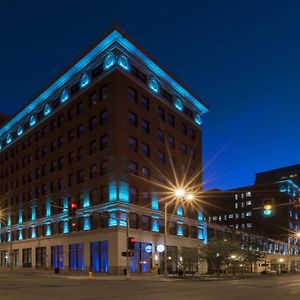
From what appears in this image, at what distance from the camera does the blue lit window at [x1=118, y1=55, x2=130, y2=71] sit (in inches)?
2766

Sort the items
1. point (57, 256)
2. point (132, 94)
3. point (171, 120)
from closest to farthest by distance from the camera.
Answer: point (132, 94)
point (57, 256)
point (171, 120)

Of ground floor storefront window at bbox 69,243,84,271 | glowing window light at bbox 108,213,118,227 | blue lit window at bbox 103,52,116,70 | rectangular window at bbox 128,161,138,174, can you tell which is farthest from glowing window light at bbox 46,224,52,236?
blue lit window at bbox 103,52,116,70

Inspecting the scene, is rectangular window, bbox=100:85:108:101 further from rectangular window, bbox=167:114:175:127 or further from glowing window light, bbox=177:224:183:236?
glowing window light, bbox=177:224:183:236

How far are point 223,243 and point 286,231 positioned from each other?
92.6m

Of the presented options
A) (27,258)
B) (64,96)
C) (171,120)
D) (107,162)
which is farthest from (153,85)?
(27,258)

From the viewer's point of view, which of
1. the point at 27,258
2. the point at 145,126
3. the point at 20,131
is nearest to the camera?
the point at 145,126

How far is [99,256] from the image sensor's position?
6625cm

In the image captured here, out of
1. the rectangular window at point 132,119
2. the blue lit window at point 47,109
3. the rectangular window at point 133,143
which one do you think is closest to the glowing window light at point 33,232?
the blue lit window at point 47,109

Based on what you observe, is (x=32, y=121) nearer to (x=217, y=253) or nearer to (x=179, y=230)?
(x=179, y=230)

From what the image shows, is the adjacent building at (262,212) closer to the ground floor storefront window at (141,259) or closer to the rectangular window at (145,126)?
the rectangular window at (145,126)

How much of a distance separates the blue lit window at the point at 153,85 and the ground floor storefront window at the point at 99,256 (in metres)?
27.0

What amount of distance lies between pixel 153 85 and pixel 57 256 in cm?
3266

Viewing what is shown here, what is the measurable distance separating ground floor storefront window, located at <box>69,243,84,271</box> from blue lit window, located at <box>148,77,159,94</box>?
27.9 meters

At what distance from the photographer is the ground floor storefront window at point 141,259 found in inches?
2630
